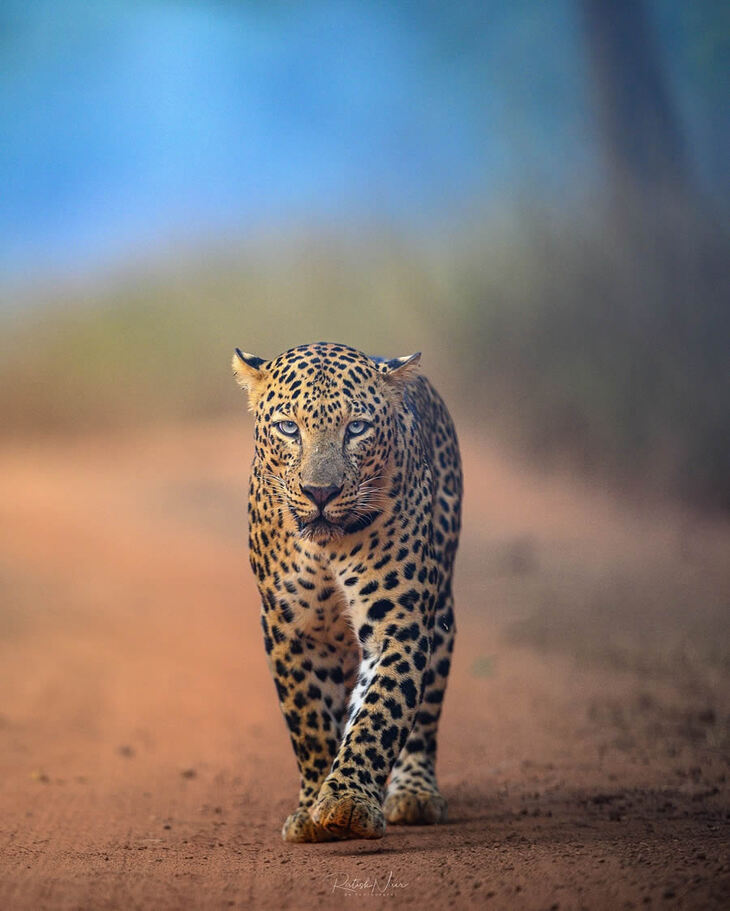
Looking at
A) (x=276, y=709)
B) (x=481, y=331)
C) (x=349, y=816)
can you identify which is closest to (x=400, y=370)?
(x=349, y=816)

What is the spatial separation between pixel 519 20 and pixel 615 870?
16.6m

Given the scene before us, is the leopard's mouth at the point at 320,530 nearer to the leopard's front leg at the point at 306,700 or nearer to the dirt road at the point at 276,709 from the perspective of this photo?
the leopard's front leg at the point at 306,700

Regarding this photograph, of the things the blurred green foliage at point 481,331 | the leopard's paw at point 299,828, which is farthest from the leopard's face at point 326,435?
the blurred green foliage at point 481,331

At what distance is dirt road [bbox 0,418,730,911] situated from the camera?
421cm

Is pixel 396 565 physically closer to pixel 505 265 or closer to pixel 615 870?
pixel 615 870

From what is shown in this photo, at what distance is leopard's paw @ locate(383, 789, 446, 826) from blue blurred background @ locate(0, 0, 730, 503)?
1156 cm

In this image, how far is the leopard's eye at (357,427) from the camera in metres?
5.03

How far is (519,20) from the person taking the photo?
18.6 meters

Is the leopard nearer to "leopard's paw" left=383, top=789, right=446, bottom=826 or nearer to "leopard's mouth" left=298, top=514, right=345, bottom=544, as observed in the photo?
"leopard's mouth" left=298, top=514, right=345, bottom=544

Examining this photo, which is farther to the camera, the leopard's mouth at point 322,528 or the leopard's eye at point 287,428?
the leopard's eye at point 287,428

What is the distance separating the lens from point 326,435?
16.3 feet

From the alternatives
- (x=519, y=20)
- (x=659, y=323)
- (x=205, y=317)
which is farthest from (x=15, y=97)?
(x=659, y=323)

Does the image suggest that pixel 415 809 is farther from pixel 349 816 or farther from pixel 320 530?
pixel 320 530

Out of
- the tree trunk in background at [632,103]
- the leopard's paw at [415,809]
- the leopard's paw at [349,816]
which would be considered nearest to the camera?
the leopard's paw at [349,816]
